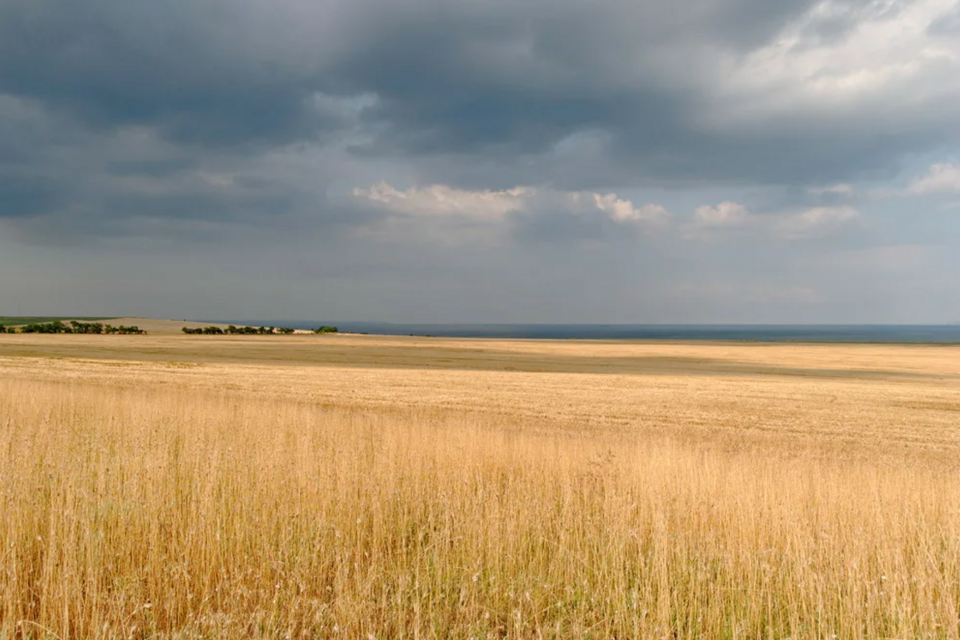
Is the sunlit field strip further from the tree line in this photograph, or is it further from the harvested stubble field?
the tree line

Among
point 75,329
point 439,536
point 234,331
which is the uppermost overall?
point 75,329

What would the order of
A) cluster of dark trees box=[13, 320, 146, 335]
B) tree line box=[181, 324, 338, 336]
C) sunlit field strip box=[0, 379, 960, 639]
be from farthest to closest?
tree line box=[181, 324, 338, 336] → cluster of dark trees box=[13, 320, 146, 335] → sunlit field strip box=[0, 379, 960, 639]

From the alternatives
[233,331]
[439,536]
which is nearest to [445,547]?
[439,536]

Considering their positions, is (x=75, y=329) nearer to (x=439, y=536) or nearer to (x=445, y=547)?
(x=439, y=536)

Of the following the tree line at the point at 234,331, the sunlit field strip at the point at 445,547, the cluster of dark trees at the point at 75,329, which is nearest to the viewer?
the sunlit field strip at the point at 445,547

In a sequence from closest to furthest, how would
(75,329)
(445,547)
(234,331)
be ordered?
(445,547) < (75,329) < (234,331)

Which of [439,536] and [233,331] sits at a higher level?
[233,331]

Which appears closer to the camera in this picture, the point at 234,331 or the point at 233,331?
the point at 233,331

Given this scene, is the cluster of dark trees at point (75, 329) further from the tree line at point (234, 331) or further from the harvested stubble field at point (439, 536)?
the harvested stubble field at point (439, 536)

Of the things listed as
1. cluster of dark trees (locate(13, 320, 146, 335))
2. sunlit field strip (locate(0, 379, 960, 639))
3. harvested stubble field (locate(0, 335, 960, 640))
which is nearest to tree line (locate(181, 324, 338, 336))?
cluster of dark trees (locate(13, 320, 146, 335))

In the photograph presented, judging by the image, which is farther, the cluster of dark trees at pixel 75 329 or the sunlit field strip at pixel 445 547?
the cluster of dark trees at pixel 75 329

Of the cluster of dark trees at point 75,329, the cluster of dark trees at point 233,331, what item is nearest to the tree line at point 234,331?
the cluster of dark trees at point 233,331

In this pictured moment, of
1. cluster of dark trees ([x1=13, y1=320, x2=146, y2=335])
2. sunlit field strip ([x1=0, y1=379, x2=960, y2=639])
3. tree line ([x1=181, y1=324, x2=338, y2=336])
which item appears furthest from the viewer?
tree line ([x1=181, y1=324, x2=338, y2=336])

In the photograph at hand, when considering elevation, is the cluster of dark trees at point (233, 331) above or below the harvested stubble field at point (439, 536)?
above
